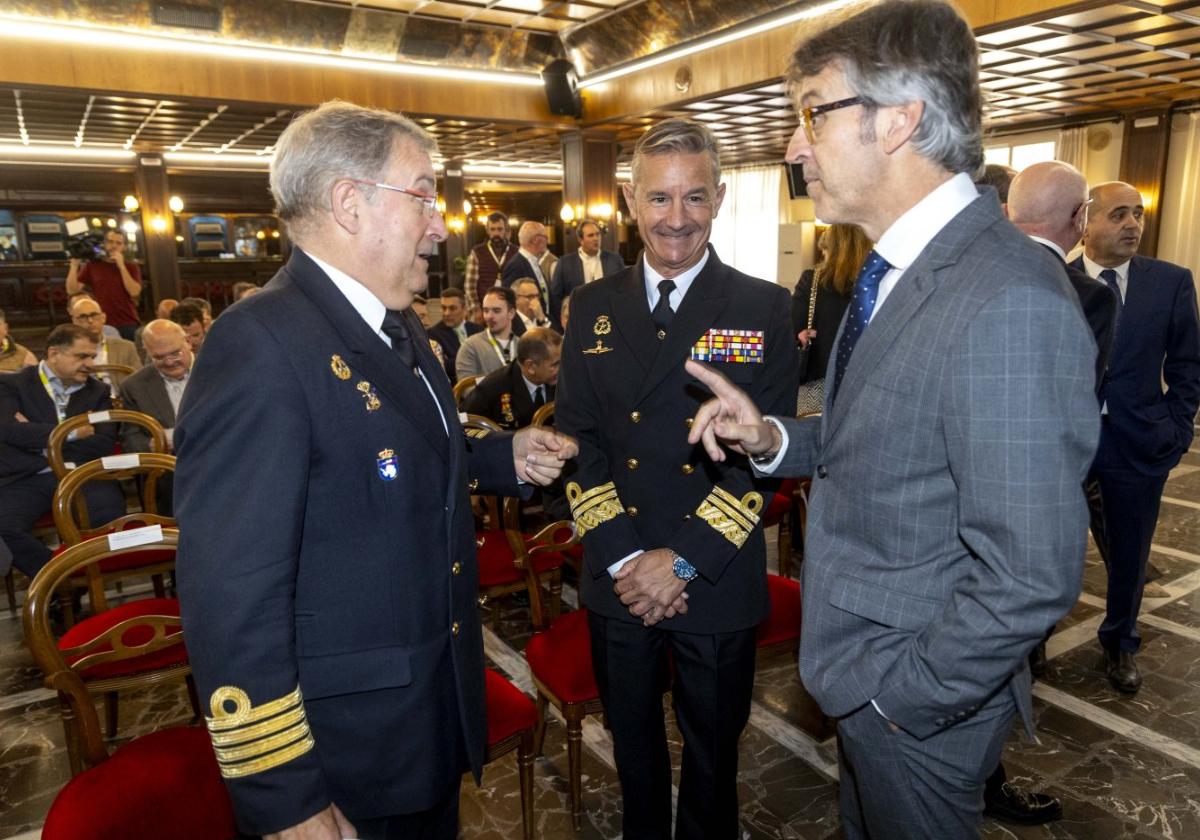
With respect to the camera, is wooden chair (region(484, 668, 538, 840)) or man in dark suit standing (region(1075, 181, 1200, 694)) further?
man in dark suit standing (region(1075, 181, 1200, 694))

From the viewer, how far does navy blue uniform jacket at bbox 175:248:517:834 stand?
105 cm

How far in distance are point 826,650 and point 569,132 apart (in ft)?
34.8

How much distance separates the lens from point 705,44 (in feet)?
27.7

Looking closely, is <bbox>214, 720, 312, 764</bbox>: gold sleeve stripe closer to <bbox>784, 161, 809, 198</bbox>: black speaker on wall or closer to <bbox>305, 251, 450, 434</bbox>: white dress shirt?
<bbox>305, 251, 450, 434</bbox>: white dress shirt

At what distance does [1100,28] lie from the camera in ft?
22.9

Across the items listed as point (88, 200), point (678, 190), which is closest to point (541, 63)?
point (678, 190)

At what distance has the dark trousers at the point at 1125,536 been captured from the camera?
3012 mm

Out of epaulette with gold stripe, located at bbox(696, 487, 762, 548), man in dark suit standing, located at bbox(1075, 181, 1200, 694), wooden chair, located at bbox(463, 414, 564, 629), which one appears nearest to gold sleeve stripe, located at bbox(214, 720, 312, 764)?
epaulette with gold stripe, located at bbox(696, 487, 762, 548)

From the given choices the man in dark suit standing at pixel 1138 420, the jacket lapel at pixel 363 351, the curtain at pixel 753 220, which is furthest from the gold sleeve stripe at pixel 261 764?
the curtain at pixel 753 220

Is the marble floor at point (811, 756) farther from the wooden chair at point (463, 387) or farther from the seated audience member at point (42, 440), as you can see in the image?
the wooden chair at point (463, 387)

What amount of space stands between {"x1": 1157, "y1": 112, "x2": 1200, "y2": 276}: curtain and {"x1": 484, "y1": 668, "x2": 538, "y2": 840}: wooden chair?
13.0m

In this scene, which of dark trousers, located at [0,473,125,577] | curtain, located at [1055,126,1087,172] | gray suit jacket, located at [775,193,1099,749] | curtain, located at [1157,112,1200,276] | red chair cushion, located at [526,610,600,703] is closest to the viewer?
gray suit jacket, located at [775,193,1099,749]

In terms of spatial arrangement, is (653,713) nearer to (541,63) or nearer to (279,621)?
(279,621)

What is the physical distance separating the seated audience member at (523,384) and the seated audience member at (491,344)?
4.61 feet
